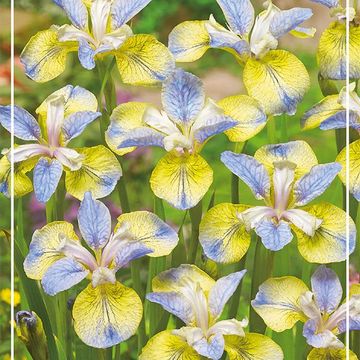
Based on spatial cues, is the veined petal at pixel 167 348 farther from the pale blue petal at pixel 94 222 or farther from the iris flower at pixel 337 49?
the iris flower at pixel 337 49

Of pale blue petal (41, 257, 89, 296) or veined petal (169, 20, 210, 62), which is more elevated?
veined petal (169, 20, 210, 62)

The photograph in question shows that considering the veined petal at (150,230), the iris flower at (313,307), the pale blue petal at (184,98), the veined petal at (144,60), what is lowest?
the iris flower at (313,307)

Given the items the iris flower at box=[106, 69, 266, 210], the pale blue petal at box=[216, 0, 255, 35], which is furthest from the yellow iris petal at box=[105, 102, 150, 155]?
the pale blue petal at box=[216, 0, 255, 35]

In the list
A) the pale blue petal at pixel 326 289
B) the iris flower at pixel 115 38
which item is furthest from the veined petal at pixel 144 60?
the pale blue petal at pixel 326 289

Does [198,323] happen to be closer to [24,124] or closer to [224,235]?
[224,235]

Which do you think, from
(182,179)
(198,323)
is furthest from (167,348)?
(182,179)

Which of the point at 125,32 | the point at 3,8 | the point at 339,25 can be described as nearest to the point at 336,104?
the point at 339,25

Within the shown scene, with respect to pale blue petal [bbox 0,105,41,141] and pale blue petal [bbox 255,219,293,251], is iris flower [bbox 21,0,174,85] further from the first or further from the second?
pale blue petal [bbox 255,219,293,251]
